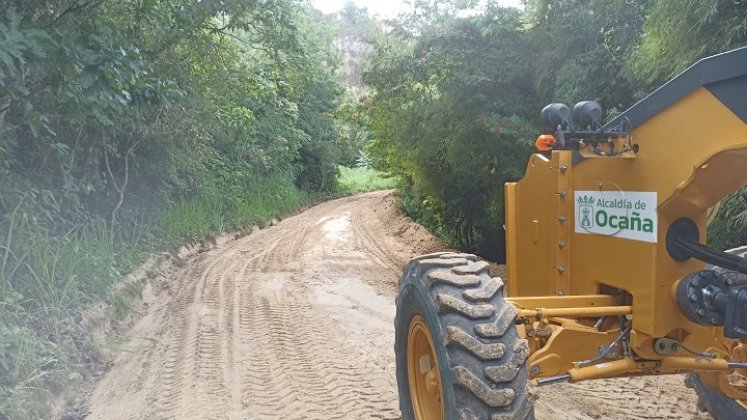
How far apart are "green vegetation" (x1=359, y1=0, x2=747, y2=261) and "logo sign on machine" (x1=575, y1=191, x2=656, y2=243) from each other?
3.37m

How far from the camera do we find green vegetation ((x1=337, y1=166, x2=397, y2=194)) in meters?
34.8

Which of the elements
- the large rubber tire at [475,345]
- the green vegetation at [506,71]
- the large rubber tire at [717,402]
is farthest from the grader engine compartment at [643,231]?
the green vegetation at [506,71]

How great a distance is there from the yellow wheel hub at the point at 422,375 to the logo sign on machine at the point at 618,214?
111cm

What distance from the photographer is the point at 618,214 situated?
3.16m

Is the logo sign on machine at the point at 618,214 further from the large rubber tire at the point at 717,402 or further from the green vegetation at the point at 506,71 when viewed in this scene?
the green vegetation at the point at 506,71

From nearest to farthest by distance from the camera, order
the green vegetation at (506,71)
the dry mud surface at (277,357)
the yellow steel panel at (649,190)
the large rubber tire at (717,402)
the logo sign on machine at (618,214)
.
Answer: the yellow steel panel at (649,190) < the logo sign on machine at (618,214) < the large rubber tire at (717,402) < the dry mud surface at (277,357) < the green vegetation at (506,71)

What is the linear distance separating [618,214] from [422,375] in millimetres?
1446

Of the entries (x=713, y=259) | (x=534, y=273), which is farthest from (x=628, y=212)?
(x=534, y=273)

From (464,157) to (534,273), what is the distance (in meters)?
7.11

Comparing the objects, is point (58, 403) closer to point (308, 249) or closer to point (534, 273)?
point (534, 273)

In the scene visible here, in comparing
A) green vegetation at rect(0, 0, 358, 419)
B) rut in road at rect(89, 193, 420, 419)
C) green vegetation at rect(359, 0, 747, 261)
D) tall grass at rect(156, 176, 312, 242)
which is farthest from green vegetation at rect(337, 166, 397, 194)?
rut in road at rect(89, 193, 420, 419)

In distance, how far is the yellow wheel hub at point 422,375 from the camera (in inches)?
137

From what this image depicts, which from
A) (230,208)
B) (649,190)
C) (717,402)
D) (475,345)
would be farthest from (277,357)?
(230,208)

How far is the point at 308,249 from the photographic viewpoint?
44.8 ft
